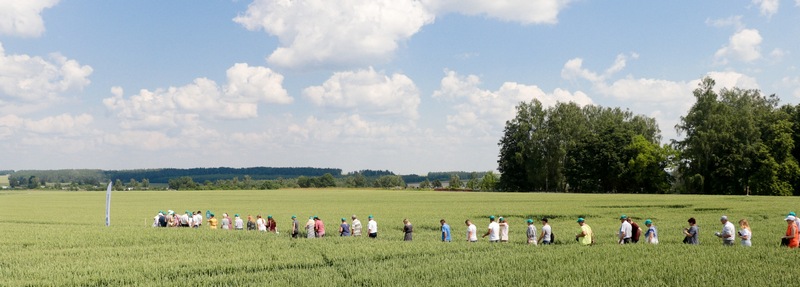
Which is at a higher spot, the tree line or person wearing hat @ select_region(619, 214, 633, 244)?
the tree line

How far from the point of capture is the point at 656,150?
10356 cm

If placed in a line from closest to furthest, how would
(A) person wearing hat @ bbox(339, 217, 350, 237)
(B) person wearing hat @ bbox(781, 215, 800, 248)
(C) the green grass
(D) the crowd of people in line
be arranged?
(C) the green grass
(B) person wearing hat @ bbox(781, 215, 800, 248)
(D) the crowd of people in line
(A) person wearing hat @ bbox(339, 217, 350, 237)

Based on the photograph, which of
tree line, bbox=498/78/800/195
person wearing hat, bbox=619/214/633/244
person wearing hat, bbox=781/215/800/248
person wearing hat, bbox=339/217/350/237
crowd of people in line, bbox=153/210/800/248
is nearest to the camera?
person wearing hat, bbox=781/215/800/248

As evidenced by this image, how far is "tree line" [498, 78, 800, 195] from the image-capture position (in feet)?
274

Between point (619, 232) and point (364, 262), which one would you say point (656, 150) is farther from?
point (364, 262)

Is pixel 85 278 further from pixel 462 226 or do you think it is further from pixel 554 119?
pixel 554 119

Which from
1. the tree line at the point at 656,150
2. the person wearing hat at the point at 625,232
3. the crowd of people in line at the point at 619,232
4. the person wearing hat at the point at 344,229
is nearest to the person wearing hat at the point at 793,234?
the crowd of people in line at the point at 619,232

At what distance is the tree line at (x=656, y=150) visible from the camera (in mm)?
83625

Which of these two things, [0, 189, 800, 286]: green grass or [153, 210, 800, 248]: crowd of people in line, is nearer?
[0, 189, 800, 286]: green grass

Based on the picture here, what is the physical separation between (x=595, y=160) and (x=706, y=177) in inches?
851

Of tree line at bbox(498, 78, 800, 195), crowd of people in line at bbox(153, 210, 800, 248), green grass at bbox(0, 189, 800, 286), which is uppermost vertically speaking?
tree line at bbox(498, 78, 800, 195)

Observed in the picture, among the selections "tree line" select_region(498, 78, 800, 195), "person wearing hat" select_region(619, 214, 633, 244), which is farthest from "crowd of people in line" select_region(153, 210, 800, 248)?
"tree line" select_region(498, 78, 800, 195)

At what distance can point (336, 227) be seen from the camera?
40250 millimetres

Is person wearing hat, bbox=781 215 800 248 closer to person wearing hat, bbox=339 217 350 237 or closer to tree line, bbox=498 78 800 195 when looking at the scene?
person wearing hat, bbox=339 217 350 237
